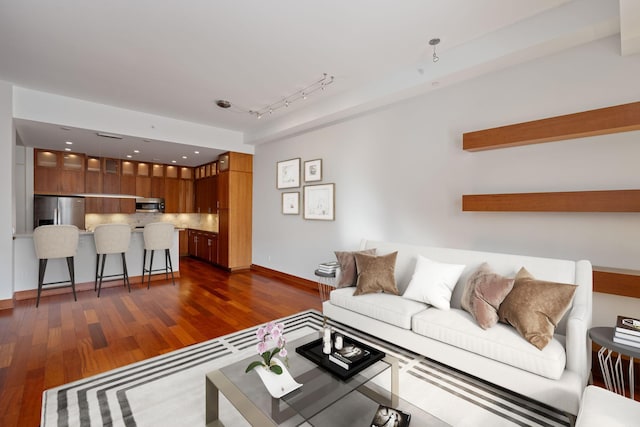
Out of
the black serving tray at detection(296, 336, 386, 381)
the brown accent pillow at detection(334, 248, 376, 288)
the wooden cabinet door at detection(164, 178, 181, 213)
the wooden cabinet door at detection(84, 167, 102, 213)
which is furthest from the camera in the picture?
the wooden cabinet door at detection(164, 178, 181, 213)

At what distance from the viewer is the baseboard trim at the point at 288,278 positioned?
16.6ft

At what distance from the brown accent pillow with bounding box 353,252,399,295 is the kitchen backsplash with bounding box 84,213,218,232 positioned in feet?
16.0

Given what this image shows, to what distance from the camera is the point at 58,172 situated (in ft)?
20.3

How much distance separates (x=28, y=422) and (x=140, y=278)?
3687 millimetres

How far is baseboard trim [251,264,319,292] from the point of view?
16.6 ft

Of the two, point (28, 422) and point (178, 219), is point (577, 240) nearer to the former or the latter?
point (28, 422)

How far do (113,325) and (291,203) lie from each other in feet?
10.3

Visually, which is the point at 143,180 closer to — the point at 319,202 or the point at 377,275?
the point at 319,202

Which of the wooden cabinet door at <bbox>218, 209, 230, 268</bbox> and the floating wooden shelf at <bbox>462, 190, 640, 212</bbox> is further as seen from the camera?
the wooden cabinet door at <bbox>218, 209, 230, 268</bbox>

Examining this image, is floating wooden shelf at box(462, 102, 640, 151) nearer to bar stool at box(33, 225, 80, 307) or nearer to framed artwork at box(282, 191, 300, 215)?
framed artwork at box(282, 191, 300, 215)

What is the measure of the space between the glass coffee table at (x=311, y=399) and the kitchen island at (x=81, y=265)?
4262mm

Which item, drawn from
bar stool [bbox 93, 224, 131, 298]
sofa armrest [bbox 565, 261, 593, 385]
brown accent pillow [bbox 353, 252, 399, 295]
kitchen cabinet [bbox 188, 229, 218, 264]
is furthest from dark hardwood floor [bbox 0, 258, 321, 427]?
sofa armrest [bbox 565, 261, 593, 385]

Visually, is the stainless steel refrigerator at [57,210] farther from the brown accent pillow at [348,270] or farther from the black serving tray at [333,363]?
the black serving tray at [333,363]

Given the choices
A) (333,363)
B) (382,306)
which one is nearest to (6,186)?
(333,363)
